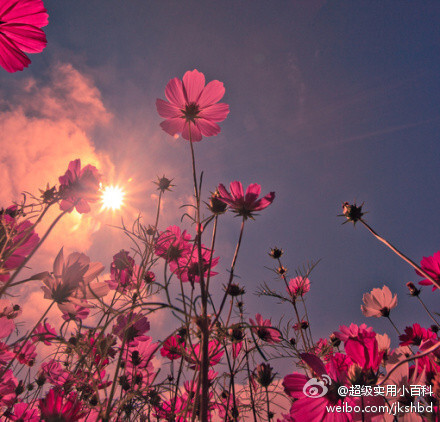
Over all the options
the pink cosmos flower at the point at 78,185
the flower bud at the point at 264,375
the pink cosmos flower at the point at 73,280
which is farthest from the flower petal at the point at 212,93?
the flower bud at the point at 264,375

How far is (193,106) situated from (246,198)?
363mm

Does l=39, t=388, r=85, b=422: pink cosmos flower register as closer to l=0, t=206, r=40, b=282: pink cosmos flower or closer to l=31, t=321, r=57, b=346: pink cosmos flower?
l=31, t=321, r=57, b=346: pink cosmos flower

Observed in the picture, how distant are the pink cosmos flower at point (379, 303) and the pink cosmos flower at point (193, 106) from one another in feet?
3.84

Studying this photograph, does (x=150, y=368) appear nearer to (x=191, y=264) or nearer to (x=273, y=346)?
(x=273, y=346)

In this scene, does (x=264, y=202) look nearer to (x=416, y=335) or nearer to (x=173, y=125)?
(x=173, y=125)

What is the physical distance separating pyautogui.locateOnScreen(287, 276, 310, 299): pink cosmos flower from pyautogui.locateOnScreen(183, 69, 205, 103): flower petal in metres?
1.08

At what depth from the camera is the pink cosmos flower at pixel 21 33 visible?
0.55 m

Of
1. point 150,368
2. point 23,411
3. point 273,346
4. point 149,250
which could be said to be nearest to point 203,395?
point 149,250

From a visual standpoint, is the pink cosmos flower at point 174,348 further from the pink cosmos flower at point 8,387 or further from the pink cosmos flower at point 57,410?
the pink cosmos flower at point 8,387

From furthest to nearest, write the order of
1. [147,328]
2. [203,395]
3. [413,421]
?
[147,328]
[413,421]
[203,395]

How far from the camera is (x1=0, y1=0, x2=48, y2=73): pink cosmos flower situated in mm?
553

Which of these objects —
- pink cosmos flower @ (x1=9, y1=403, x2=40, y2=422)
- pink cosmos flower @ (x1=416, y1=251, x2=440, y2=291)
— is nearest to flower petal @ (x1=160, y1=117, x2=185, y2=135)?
pink cosmos flower @ (x1=416, y1=251, x2=440, y2=291)

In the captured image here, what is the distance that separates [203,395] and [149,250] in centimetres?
52

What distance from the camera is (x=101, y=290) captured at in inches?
22.5
